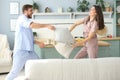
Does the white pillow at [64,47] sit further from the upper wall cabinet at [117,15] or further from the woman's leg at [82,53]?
the upper wall cabinet at [117,15]

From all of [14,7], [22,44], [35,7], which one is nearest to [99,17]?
[22,44]

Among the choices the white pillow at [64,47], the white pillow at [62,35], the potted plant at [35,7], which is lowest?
the white pillow at [64,47]

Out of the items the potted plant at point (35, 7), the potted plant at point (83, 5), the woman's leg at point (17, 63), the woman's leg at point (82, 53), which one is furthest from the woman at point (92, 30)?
the potted plant at point (35, 7)

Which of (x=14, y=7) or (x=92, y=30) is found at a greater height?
(x=14, y=7)

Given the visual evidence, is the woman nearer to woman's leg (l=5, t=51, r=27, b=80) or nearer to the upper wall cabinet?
woman's leg (l=5, t=51, r=27, b=80)

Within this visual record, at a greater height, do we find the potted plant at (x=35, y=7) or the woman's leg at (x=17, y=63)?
the potted plant at (x=35, y=7)

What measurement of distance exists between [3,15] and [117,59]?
13.2 feet

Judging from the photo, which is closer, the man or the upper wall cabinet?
the man

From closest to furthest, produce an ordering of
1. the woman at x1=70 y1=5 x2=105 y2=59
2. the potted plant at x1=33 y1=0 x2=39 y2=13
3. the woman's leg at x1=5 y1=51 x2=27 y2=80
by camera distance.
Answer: the woman at x1=70 y1=5 x2=105 y2=59 < the woman's leg at x1=5 y1=51 x2=27 y2=80 < the potted plant at x1=33 y1=0 x2=39 y2=13

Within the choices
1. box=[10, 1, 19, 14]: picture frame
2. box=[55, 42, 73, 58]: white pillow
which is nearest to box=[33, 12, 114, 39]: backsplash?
box=[10, 1, 19, 14]: picture frame

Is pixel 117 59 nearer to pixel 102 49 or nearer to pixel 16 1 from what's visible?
pixel 102 49

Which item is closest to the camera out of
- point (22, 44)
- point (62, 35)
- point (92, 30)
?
point (62, 35)

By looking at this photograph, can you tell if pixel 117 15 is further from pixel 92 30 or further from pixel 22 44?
pixel 22 44

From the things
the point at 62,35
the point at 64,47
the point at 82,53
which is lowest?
the point at 82,53
